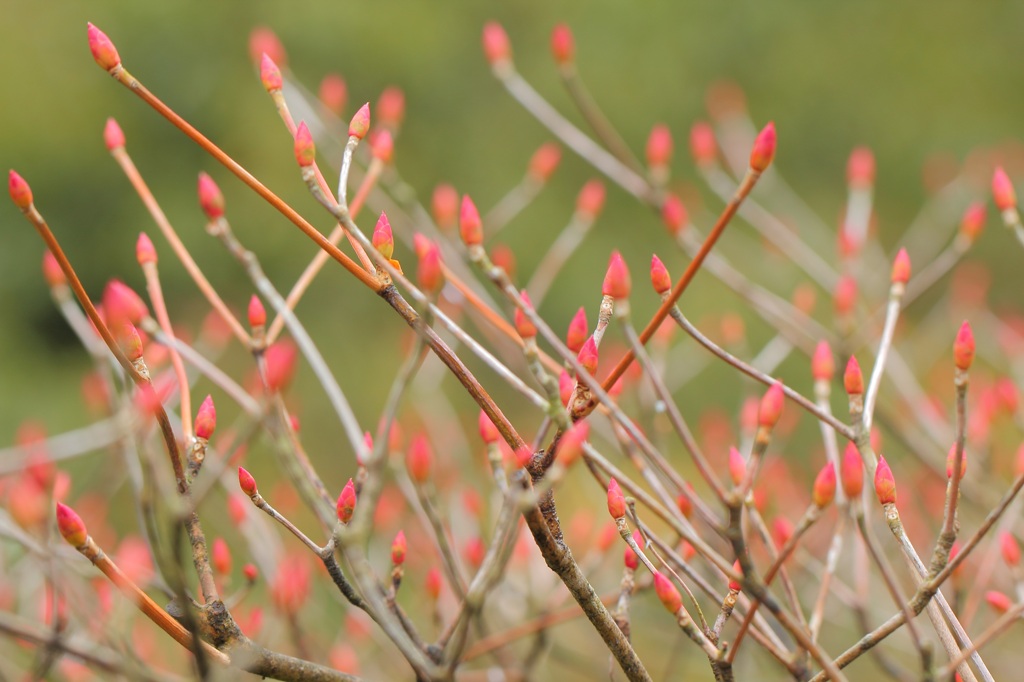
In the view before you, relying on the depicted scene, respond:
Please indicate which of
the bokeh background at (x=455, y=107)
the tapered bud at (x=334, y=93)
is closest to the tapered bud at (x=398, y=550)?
the tapered bud at (x=334, y=93)

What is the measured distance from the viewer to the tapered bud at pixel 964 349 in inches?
28.8

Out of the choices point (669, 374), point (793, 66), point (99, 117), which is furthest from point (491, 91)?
point (669, 374)

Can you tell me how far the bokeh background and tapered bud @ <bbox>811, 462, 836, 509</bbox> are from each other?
458 cm

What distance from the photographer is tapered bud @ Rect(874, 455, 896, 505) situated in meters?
0.72

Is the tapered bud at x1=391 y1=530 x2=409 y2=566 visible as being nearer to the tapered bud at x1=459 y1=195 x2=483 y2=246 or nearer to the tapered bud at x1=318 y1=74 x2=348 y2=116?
Answer: the tapered bud at x1=459 y1=195 x2=483 y2=246

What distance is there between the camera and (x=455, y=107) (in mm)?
5957

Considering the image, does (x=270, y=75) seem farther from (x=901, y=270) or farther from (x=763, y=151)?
(x=901, y=270)

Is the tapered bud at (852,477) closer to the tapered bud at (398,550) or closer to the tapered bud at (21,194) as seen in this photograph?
the tapered bud at (398,550)

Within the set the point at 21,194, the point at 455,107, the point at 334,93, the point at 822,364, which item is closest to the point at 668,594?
the point at 822,364

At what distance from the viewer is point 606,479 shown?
869mm

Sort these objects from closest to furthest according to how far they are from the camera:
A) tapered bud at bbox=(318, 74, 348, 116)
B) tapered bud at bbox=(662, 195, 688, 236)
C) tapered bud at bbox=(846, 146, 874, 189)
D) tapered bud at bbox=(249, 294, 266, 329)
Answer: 1. tapered bud at bbox=(249, 294, 266, 329)
2. tapered bud at bbox=(662, 195, 688, 236)
3. tapered bud at bbox=(318, 74, 348, 116)
4. tapered bud at bbox=(846, 146, 874, 189)

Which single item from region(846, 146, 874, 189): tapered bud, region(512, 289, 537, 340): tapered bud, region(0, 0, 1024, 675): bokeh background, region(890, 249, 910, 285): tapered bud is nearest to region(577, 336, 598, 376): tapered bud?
region(512, 289, 537, 340): tapered bud

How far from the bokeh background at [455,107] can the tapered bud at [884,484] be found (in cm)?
452

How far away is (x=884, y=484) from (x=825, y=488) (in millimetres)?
86
